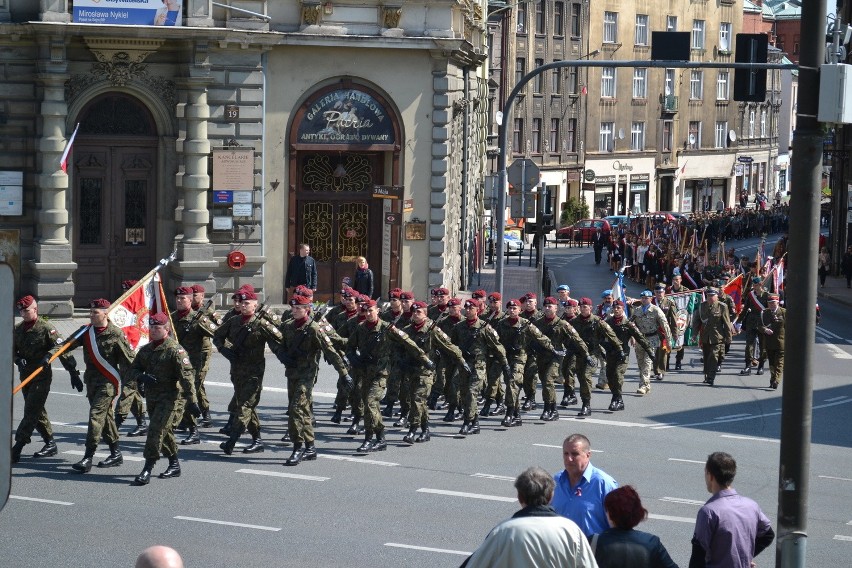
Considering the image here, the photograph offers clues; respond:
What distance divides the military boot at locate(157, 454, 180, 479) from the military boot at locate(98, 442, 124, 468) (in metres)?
0.75

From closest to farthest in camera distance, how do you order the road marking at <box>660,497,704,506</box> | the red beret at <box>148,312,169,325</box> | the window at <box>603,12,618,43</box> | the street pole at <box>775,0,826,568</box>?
the street pole at <box>775,0,826,568</box>
the road marking at <box>660,497,704,506</box>
the red beret at <box>148,312,169,325</box>
the window at <box>603,12,618,43</box>

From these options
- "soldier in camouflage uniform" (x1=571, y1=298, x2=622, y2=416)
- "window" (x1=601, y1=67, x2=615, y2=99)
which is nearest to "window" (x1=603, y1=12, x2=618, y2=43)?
"window" (x1=601, y1=67, x2=615, y2=99)

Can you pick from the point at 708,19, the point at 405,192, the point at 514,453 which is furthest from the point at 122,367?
the point at 708,19

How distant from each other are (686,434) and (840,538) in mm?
5957

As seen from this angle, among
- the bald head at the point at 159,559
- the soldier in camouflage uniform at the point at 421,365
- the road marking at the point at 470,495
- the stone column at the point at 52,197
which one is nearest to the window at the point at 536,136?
the stone column at the point at 52,197

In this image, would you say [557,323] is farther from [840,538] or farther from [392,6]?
[392,6]

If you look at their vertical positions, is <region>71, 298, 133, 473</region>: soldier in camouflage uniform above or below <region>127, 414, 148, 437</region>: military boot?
above

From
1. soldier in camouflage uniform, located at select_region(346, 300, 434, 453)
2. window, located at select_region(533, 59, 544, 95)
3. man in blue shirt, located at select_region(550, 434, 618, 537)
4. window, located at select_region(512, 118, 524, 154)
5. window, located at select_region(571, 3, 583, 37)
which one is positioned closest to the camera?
man in blue shirt, located at select_region(550, 434, 618, 537)

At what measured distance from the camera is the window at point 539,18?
68938mm

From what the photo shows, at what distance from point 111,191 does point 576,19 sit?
45684 mm

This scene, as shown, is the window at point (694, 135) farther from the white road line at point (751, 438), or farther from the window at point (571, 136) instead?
the white road line at point (751, 438)

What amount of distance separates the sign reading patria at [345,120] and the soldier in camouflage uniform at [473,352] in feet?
37.8

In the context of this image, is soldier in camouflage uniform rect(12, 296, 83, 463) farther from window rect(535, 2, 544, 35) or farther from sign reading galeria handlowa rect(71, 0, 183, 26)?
window rect(535, 2, 544, 35)

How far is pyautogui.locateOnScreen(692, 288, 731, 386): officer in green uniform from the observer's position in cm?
2545
